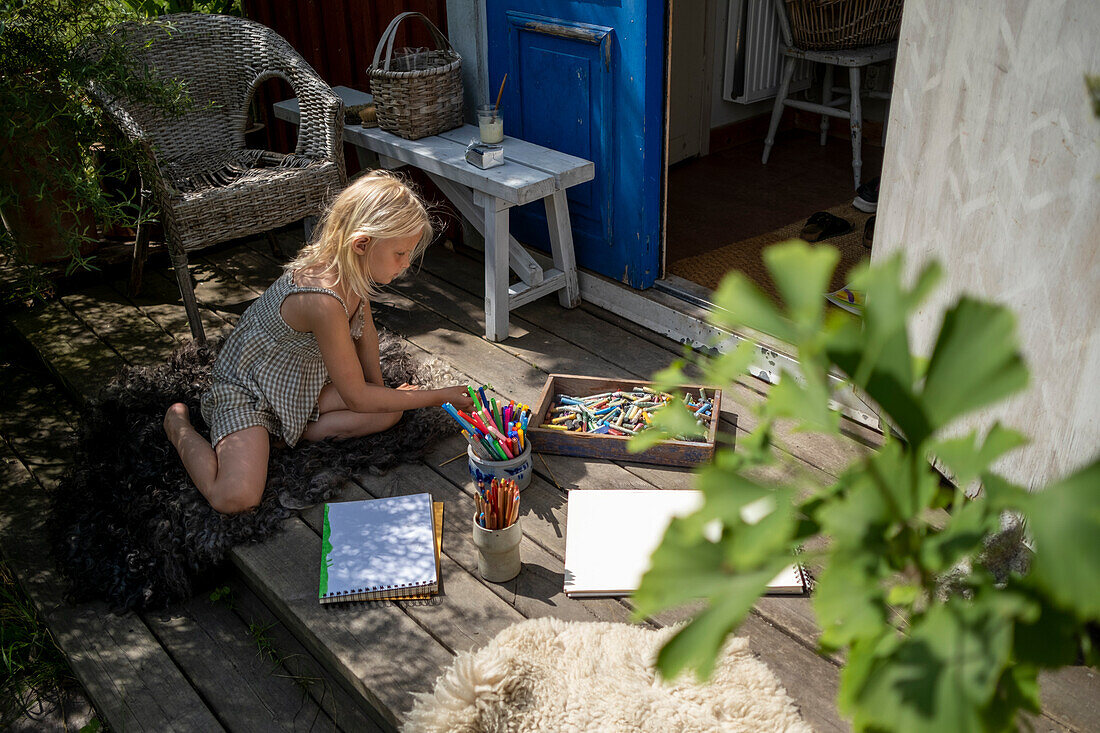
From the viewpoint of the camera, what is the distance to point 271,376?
7.93 feet

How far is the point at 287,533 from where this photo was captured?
Answer: 2229 mm

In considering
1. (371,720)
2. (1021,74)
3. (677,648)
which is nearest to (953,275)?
(1021,74)

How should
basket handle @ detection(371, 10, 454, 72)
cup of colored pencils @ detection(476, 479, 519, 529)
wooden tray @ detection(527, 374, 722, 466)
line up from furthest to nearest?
basket handle @ detection(371, 10, 454, 72), wooden tray @ detection(527, 374, 722, 466), cup of colored pencils @ detection(476, 479, 519, 529)

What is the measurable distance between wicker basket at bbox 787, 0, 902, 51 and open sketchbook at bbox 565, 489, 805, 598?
109 inches

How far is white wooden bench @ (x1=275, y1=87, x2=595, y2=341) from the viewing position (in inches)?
116

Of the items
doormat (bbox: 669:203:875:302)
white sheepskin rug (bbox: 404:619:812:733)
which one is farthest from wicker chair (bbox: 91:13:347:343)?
white sheepskin rug (bbox: 404:619:812:733)

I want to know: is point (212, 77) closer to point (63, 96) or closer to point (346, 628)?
point (63, 96)

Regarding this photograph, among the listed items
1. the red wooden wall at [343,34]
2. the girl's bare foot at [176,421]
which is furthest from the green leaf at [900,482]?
the red wooden wall at [343,34]

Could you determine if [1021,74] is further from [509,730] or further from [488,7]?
[488,7]

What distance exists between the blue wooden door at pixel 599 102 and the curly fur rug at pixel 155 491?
35.6 inches

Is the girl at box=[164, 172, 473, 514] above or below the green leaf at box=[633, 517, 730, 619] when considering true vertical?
below

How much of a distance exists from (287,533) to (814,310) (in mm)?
1898

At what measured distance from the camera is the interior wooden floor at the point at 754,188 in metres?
3.89

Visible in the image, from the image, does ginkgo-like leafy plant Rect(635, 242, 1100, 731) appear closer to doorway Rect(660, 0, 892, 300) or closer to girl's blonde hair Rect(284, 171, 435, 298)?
girl's blonde hair Rect(284, 171, 435, 298)
